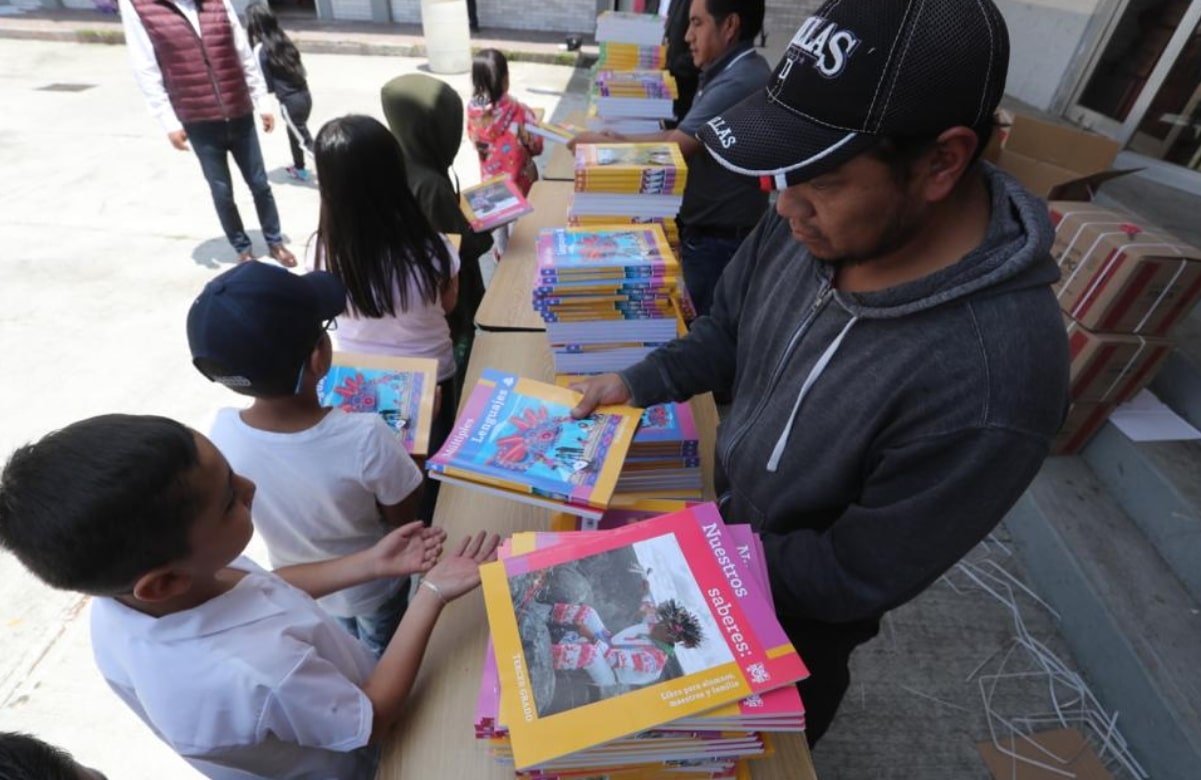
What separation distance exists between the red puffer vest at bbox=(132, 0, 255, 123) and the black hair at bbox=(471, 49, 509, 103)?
4.55 ft

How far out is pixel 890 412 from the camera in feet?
2.80

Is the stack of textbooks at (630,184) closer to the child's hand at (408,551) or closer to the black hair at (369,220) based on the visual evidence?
the black hair at (369,220)

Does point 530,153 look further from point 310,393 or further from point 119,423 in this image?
point 119,423

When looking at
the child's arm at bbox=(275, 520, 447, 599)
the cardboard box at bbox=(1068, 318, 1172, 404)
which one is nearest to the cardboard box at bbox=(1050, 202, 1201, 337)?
the cardboard box at bbox=(1068, 318, 1172, 404)

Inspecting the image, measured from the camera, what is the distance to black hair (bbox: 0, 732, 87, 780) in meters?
0.55

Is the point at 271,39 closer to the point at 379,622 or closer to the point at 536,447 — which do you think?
the point at 379,622

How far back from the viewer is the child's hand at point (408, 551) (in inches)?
44.5

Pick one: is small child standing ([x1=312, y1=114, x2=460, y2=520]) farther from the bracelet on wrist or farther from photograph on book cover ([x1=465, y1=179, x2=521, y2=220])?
the bracelet on wrist

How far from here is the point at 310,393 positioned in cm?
120

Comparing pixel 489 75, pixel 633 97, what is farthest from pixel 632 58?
pixel 489 75

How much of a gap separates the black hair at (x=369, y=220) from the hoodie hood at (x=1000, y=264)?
1.34 metres

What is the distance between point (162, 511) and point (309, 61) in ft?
31.6

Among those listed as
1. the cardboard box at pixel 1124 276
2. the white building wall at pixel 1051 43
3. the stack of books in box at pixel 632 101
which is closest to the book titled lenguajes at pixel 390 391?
the stack of books in box at pixel 632 101

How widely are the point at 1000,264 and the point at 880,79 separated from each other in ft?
0.94
